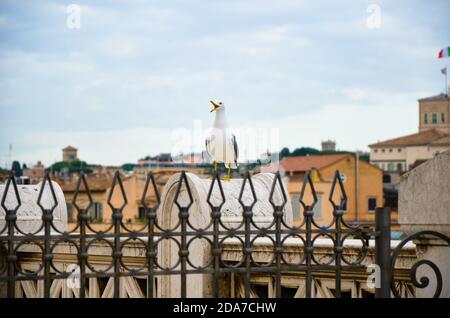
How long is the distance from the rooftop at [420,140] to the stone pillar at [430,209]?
8111 cm

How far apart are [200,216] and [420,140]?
9324cm

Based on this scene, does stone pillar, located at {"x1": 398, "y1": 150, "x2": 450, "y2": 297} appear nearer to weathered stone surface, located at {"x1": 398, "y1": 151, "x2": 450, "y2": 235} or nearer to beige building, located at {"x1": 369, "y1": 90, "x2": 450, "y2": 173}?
weathered stone surface, located at {"x1": 398, "y1": 151, "x2": 450, "y2": 235}

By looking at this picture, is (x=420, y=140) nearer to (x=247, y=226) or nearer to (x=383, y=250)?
(x=383, y=250)

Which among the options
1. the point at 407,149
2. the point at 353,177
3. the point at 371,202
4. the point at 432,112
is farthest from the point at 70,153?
the point at 353,177

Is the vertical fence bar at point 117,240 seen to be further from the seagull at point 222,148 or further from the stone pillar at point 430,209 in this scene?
the seagull at point 222,148

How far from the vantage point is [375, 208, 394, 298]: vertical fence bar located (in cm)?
449

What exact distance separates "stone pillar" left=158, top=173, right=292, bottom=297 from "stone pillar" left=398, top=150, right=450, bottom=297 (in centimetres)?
268

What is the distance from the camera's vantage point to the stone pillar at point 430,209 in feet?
15.2

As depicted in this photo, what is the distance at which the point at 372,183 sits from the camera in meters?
63.9

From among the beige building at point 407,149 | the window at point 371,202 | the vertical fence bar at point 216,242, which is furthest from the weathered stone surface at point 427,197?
the beige building at point 407,149

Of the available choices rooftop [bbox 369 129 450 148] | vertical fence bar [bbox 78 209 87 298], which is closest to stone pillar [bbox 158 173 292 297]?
vertical fence bar [bbox 78 209 87 298]
